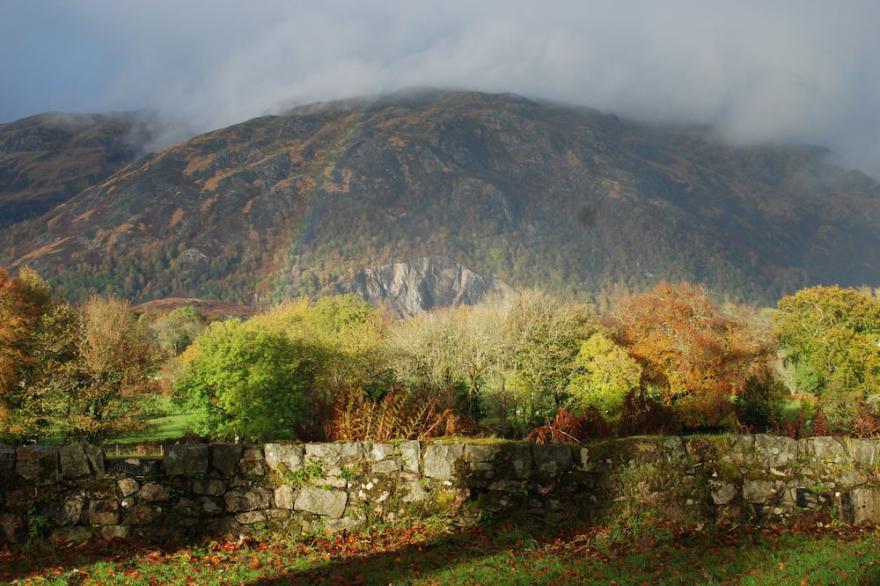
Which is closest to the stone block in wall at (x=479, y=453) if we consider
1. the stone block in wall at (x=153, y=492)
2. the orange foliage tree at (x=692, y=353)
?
the stone block in wall at (x=153, y=492)

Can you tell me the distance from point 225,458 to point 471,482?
418 centimetres

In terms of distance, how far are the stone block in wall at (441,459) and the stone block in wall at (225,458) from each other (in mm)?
3161

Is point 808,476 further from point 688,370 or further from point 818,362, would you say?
point 818,362

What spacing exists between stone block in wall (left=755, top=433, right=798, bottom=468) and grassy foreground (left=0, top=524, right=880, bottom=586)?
1.23 metres

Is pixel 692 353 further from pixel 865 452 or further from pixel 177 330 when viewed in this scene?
pixel 177 330

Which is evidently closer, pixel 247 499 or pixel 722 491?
pixel 247 499

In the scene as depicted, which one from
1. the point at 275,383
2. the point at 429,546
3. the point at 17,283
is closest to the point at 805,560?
the point at 429,546

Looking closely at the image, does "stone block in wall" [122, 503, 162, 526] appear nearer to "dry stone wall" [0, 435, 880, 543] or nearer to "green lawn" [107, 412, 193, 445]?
"dry stone wall" [0, 435, 880, 543]

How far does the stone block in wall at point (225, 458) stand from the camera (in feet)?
35.6

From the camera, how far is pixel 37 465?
34.1ft

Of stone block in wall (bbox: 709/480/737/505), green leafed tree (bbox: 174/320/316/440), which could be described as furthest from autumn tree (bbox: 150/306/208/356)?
stone block in wall (bbox: 709/480/737/505)

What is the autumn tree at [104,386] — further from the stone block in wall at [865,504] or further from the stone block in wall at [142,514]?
the stone block in wall at [865,504]

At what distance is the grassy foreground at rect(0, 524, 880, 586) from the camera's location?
8.44 m

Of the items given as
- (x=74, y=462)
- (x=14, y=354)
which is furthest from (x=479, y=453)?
(x=14, y=354)
